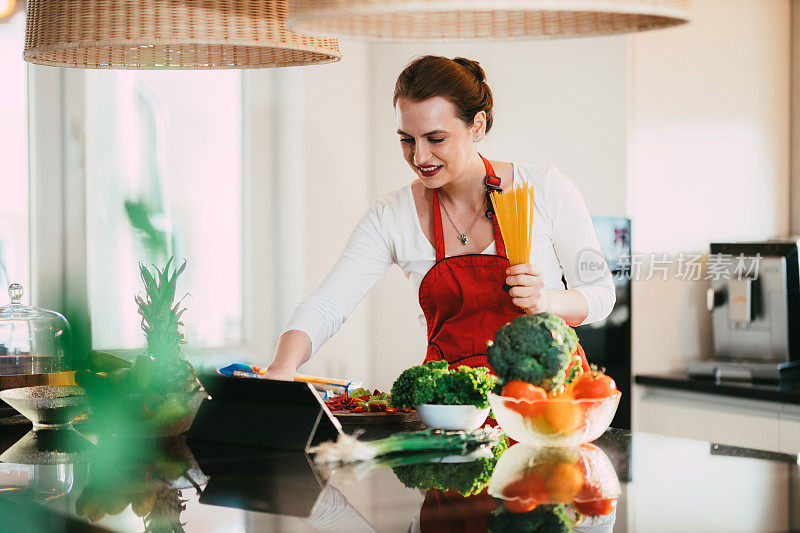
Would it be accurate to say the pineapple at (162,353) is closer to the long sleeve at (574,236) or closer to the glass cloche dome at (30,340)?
the glass cloche dome at (30,340)

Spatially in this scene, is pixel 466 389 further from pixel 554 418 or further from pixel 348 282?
pixel 348 282

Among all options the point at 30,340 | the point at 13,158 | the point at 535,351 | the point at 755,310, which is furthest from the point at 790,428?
the point at 13,158

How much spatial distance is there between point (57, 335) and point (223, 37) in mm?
774

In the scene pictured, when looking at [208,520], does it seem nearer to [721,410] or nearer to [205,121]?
[721,410]

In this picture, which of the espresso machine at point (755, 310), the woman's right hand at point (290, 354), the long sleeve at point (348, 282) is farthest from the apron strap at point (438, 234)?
the espresso machine at point (755, 310)

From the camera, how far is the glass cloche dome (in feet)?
5.96

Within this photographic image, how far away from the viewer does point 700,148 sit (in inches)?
148

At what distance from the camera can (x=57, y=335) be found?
189 centimetres

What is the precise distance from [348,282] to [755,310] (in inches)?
78.8

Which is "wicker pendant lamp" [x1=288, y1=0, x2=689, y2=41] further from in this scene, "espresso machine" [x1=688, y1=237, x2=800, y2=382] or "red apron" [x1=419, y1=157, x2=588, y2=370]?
"espresso machine" [x1=688, y1=237, x2=800, y2=382]

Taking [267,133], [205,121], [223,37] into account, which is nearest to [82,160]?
[205,121]

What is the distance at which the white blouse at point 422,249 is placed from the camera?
2238 mm

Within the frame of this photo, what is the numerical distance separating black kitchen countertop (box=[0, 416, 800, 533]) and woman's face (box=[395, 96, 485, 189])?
2.90ft

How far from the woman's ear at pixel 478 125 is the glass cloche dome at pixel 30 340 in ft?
3.59
